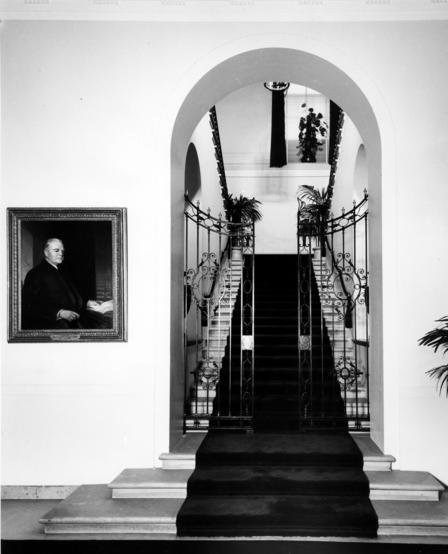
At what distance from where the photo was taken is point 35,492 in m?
5.46

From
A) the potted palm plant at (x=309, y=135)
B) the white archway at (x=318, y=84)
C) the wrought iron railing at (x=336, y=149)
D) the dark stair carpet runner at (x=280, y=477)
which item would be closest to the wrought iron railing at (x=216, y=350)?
the dark stair carpet runner at (x=280, y=477)

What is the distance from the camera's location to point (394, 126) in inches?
220

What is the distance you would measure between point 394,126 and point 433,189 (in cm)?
75

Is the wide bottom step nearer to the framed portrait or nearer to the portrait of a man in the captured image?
the framed portrait

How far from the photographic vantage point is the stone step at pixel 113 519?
4.51 meters

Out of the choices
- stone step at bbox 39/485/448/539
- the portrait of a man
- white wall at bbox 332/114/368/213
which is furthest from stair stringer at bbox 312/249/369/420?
the portrait of a man

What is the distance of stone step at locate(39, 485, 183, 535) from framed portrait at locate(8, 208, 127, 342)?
1575mm

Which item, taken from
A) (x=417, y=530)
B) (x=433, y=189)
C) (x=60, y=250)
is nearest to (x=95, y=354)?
(x=60, y=250)

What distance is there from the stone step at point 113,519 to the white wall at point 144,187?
0.74 meters

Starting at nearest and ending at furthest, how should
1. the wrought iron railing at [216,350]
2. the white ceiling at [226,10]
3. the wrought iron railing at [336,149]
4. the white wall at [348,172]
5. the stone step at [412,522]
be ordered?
the stone step at [412,522] → the white ceiling at [226,10] → the wrought iron railing at [216,350] → the white wall at [348,172] → the wrought iron railing at [336,149]

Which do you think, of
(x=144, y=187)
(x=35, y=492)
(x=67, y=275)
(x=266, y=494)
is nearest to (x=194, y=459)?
(x=266, y=494)

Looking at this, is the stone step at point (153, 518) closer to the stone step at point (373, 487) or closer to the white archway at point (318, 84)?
the stone step at point (373, 487)

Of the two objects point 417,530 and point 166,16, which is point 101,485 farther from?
point 166,16

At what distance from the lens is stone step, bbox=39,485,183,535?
177 inches
